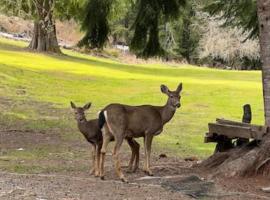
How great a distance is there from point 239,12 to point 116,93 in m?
21.8

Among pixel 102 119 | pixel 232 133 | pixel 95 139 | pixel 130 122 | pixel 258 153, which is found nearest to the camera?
pixel 258 153

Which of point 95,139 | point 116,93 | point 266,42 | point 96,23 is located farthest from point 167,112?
point 116,93

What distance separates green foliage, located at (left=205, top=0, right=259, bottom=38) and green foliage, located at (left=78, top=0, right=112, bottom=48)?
6.52 feet

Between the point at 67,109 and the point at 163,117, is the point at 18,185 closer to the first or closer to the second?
the point at 163,117

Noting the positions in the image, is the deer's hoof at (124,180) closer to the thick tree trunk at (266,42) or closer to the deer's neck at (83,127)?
the deer's neck at (83,127)

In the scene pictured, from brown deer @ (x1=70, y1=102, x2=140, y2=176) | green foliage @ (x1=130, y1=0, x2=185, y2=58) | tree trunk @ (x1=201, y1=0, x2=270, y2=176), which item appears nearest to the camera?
tree trunk @ (x1=201, y1=0, x2=270, y2=176)

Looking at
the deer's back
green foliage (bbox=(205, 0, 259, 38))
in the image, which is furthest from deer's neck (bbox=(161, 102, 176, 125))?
green foliage (bbox=(205, 0, 259, 38))

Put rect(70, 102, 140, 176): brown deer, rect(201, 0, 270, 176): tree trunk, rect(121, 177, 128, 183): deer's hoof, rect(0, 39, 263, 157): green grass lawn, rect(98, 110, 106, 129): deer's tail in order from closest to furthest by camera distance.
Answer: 1. rect(201, 0, 270, 176): tree trunk
2. rect(121, 177, 128, 183): deer's hoof
3. rect(98, 110, 106, 129): deer's tail
4. rect(70, 102, 140, 176): brown deer
5. rect(0, 39, 263, 157): green grass lawn

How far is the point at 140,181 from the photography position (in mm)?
10320

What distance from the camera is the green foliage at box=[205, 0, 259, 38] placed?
1241 centimetres

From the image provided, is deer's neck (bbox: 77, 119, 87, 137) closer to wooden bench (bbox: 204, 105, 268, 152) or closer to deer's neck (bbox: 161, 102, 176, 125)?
deer's neck (bbox: 161, 102, 176, 125)

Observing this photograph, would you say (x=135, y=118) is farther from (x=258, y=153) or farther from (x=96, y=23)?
(x=96, y=23)

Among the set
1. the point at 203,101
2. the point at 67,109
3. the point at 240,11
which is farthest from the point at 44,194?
the point at 203,101

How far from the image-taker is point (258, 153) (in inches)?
400
